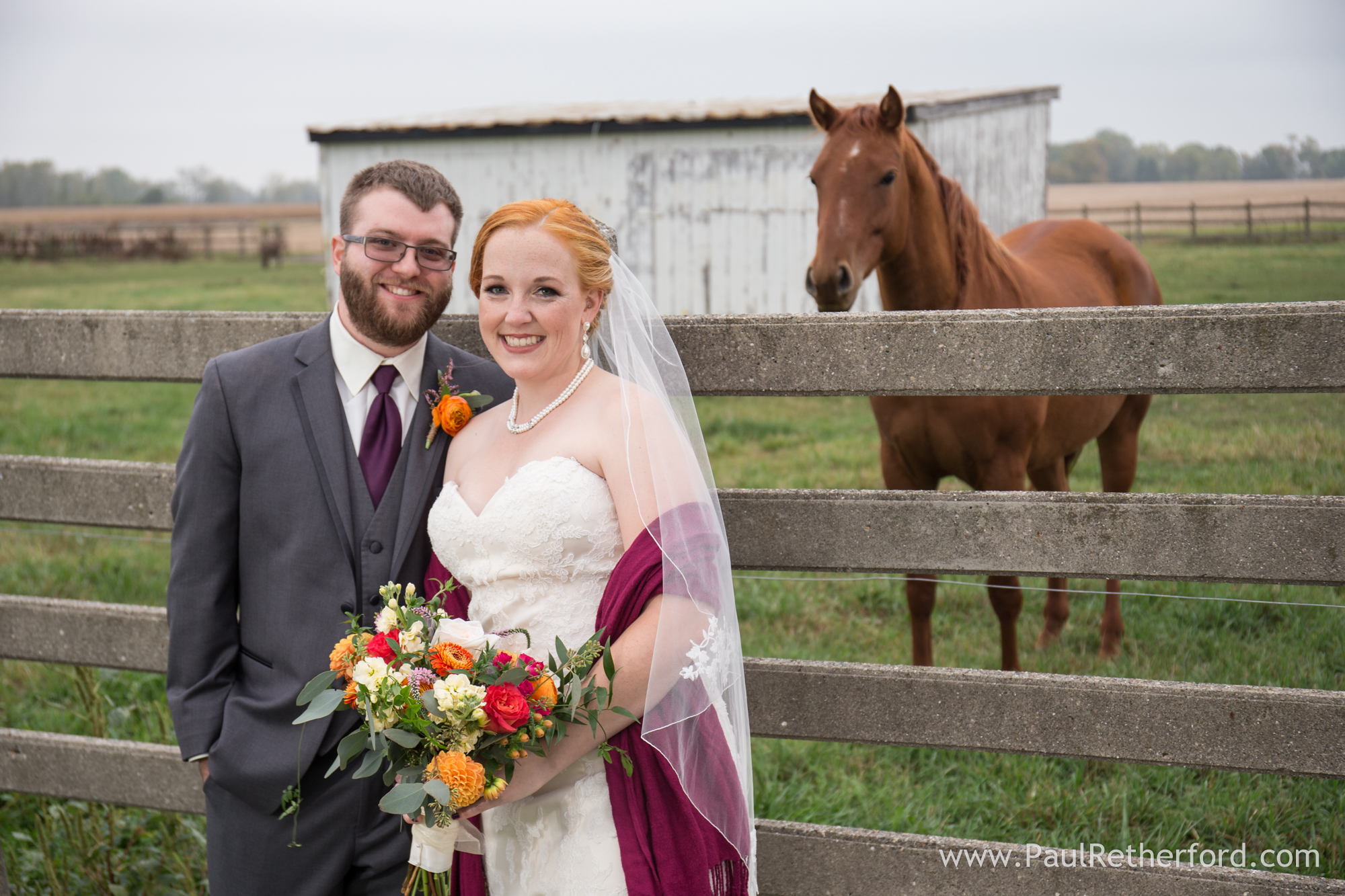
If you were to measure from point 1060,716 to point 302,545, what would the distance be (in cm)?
208

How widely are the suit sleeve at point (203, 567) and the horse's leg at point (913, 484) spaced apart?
9.24ft

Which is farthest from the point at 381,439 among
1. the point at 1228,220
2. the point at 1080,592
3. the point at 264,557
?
the point at 1228,220

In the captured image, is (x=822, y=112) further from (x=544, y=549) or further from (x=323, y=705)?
(x=323, y=705)

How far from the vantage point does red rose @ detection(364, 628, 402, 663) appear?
6.49 feet

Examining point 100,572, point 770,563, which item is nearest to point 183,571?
point 770,563

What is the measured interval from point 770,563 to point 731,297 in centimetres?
1165

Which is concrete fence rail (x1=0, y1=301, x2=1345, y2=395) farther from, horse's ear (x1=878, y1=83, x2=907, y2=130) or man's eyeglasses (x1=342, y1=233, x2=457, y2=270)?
horse's ear (x1=878, y1=83, x2=907, y2=130)

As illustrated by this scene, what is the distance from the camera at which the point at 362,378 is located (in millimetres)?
2621

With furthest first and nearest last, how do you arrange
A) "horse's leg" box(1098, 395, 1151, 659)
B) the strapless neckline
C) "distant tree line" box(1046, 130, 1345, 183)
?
1. "distant tree line" box(1046, 130, 1345, 183)
2. "horse's leg" box(1098, 395, 1151, 659)
3. the strapless neckline

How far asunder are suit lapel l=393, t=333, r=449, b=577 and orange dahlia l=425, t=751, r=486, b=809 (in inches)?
27.5

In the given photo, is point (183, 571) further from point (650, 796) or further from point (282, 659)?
point (650, 796)

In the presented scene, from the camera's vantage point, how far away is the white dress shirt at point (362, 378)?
262 centimetres

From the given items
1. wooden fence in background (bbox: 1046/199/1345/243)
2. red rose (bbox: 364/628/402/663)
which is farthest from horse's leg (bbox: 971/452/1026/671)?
wooden fence in background (bbox: 1046/199/1345/243)

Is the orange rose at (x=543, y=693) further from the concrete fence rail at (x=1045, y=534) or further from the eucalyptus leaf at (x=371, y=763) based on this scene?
the concrete fence rail at (x=1045, y=534)
